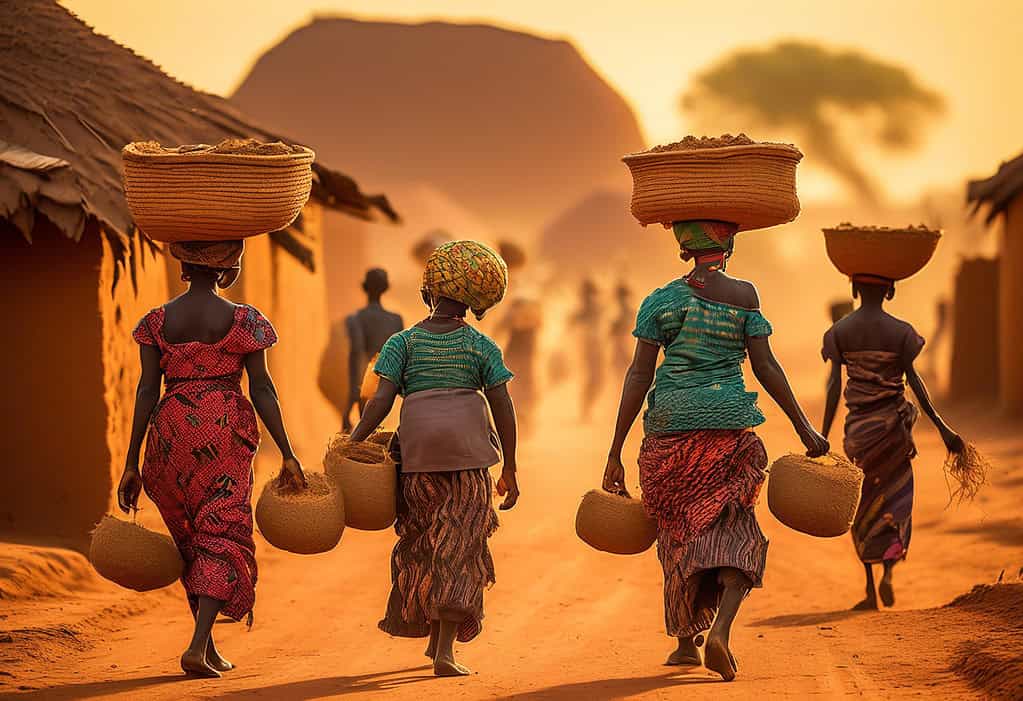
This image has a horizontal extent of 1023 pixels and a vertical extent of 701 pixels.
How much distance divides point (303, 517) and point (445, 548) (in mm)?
687

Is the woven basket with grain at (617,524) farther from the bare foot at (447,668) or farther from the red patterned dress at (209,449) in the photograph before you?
the red patterned dress at (209,449)

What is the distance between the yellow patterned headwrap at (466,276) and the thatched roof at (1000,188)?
12.8 meters

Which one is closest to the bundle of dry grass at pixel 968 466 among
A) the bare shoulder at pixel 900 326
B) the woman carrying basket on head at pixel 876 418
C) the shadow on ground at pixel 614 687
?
the woman carrying basket on head at pixel 876 418

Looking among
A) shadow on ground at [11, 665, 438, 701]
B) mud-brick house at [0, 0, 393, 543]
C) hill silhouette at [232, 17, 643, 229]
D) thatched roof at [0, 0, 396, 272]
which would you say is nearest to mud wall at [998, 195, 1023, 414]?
thatched roof at [0, 0, 396, 272]

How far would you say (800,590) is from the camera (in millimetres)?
10320

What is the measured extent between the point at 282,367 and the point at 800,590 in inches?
268

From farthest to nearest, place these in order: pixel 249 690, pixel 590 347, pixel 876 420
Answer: pixel 590 347 < pixel 876 420 < pixel 249 690

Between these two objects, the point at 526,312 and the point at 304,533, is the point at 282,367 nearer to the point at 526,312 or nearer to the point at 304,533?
the point at 526,312

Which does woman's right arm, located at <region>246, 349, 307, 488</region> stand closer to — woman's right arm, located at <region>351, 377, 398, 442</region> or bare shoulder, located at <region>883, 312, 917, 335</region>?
woman's right arm, located at <region>351, 377, 398, 442</region>

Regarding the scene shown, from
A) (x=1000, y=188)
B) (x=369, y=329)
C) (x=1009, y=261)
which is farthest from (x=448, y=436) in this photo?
(x=1009, y=261)

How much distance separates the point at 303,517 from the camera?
22.2 feet

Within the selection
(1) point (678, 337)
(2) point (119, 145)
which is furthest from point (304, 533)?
(2) point (119, 145)

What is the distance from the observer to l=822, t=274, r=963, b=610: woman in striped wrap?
9.16 m

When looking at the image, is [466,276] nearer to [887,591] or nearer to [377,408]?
[377,408]
